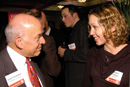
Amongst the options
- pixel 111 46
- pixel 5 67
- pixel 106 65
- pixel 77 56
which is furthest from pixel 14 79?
pixel 77 56

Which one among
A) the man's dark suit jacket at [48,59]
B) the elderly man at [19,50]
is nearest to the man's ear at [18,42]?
the elderly man at [19,50]

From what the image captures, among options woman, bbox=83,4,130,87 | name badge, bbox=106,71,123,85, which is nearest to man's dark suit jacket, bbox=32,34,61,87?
woman, bbox=83,4,130,87

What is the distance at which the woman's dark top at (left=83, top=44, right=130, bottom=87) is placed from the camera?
4.13 feet

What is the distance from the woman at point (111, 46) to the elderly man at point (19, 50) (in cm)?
66

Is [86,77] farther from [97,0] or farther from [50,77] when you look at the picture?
[97,0]

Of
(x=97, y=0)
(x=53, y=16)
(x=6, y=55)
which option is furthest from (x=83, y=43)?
(x=53, y=16)

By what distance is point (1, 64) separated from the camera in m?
1.06

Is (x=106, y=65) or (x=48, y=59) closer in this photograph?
(x=106, y=65)

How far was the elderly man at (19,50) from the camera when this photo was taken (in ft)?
3.54

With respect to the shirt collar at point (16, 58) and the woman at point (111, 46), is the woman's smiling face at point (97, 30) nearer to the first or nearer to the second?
the woman at point (111, 46)

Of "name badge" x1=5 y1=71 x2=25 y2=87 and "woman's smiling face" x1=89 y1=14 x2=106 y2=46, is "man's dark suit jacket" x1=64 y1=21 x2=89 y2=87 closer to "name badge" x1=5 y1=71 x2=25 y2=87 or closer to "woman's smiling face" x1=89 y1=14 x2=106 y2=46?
"woman's smiling face" x1=89 y1=14 x2=106 y2=46

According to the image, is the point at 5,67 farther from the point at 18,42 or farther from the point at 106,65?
the point at 106,65

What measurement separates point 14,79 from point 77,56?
1.28 meters

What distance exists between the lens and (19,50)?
1170mm
